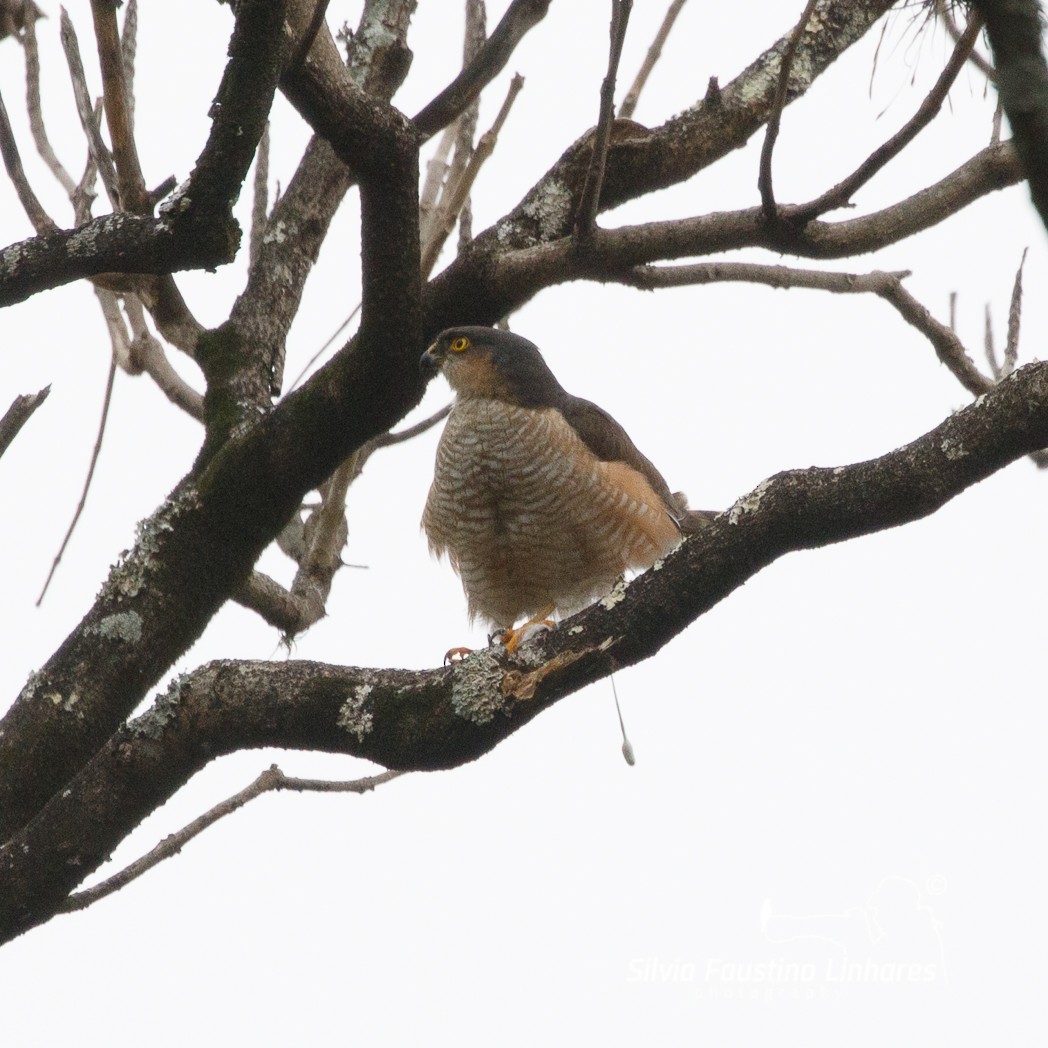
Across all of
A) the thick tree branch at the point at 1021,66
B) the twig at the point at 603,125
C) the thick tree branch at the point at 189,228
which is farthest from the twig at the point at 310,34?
the thick tree branch at the point at 1021,66

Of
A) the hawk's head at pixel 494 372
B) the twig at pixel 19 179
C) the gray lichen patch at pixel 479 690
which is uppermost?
the hawk's head at pixel 494 372

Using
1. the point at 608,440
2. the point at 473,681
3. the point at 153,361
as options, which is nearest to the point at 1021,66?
the point at 473,681

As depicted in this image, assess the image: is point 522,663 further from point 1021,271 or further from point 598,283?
point 1021,271

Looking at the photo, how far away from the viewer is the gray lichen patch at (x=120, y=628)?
3.42 meters

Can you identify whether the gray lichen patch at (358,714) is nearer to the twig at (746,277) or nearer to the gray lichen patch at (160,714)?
the gray lichen patch at (160,714)

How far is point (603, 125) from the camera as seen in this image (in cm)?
335

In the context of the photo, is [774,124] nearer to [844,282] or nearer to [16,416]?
[844,282]

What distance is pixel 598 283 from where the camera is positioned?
12.7 ft

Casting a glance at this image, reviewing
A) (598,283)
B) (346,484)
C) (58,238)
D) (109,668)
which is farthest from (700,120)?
(109,668)

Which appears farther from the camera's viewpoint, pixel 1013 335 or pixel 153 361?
pixel 153 361

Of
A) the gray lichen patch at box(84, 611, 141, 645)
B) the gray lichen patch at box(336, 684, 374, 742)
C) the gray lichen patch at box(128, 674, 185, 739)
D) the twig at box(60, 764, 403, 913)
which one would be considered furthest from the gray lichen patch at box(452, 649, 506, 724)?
the gray lichen patch at box(84, 611, 141, 645)

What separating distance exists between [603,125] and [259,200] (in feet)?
5.88

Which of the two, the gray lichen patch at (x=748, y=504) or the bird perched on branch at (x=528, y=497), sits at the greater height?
the bird perched on branch at (x=528, y=497)

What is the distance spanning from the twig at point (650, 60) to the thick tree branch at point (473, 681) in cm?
277
